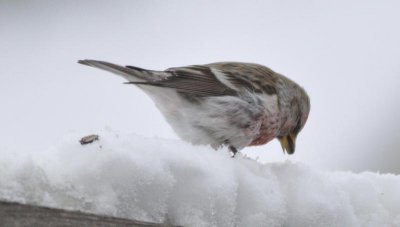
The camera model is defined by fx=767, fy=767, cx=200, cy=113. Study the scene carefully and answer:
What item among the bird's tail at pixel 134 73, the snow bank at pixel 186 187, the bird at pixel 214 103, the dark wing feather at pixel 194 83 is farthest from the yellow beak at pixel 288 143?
the snow bank at pixel 186 187

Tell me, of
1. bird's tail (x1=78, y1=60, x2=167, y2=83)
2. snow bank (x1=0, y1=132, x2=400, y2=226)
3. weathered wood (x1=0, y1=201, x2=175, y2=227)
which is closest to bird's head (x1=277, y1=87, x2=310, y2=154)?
bird's tail (x1=78, y1=60, x2=167, y2=83)

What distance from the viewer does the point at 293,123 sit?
130 inches

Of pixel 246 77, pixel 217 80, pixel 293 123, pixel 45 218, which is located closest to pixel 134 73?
pixel 217 80

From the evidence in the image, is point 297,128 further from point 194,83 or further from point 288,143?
point 194,83

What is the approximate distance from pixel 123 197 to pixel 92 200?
70 mm

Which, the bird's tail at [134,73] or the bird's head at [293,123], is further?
the bird's head at [293,123]

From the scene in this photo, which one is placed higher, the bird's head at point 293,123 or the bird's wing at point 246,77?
the bird's wing at point 246,77

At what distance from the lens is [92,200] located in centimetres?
137

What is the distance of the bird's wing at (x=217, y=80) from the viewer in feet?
9.44

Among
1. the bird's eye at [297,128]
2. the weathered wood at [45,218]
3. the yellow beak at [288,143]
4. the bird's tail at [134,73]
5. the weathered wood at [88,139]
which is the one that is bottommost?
the yellow beak at [288,143]

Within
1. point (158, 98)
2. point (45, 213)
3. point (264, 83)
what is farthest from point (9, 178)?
point (264, 83)

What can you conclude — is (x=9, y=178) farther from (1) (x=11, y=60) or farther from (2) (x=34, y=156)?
(1) (x=11, y=60)

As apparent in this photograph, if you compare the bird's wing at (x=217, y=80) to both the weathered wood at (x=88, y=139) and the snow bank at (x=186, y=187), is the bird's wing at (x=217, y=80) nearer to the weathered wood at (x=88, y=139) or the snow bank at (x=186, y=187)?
the snow bank at (x=186, y=187)

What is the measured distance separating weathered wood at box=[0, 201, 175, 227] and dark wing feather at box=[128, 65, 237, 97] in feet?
4.66
